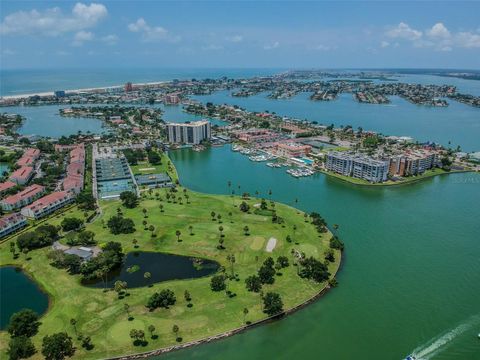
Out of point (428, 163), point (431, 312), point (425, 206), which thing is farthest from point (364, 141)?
point (431, 312)

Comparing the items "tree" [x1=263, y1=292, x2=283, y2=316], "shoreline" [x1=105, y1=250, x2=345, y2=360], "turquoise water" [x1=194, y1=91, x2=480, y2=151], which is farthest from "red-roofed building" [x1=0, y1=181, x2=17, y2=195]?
"turquoise water" [x1=194, y1=91, x2=480, y2=151]

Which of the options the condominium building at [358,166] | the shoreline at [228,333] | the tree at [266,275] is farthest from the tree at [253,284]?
the condominium building at [358,166]

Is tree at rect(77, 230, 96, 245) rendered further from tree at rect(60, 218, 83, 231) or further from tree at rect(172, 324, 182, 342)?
tree at rect(172, 324, 182, 342)

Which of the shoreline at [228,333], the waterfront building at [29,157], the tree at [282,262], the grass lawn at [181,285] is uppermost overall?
the waterfront building at [29,157]

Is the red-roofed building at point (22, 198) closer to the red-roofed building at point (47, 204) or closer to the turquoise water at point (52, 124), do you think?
the red-roofed building at point (47, 204)

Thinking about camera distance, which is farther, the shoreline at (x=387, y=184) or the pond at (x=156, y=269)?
the shoreline at (x=387, y=184)

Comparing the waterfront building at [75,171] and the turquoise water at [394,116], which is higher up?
the turquoise water at [394,116]
